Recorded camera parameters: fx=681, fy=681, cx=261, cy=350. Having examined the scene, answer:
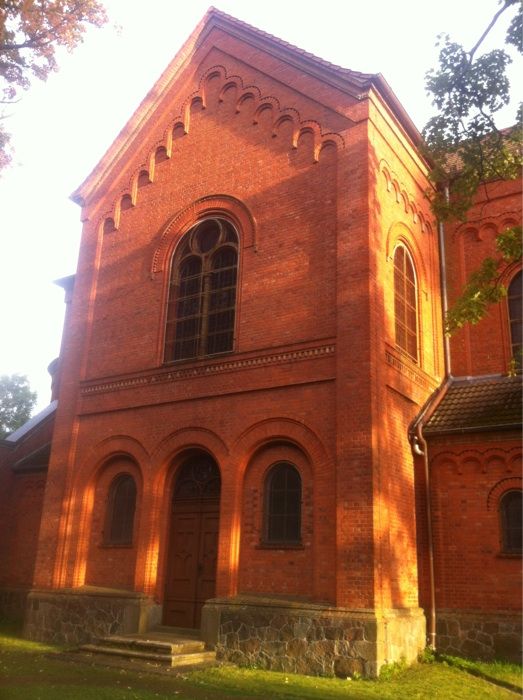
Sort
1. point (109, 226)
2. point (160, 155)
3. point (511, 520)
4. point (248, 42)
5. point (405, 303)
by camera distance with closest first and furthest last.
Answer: point (511, 520) → point (405, 303) → point (248, 42) → point (160, 155) → point (109, 226)

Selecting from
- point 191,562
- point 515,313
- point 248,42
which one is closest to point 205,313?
point 191,562

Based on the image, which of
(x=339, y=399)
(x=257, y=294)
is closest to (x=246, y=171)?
(x=257, y=294)

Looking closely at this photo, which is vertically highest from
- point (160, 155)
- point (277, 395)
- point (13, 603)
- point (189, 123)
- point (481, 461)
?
point (189, 123)

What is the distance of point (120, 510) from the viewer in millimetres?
14492

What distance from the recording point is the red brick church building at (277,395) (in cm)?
1145

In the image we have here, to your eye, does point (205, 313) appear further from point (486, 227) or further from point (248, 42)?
point (486, 227)

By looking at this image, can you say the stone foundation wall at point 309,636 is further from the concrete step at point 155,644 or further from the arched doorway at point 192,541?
the arched doorway at point 192,541

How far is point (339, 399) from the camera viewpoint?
11.7 meters

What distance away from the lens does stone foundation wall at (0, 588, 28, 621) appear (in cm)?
1656

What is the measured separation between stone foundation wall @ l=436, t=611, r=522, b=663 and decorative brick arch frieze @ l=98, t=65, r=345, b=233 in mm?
9605

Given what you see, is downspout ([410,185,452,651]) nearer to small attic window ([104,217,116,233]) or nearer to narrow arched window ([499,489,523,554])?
narrow arched window ([499,489,523,554])

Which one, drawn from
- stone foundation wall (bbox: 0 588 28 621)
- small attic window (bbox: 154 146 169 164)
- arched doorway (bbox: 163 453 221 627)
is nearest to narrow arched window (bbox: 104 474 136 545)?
arched doorway (bbox: 163 453 221 627)

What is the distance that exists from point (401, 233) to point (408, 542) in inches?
Result: 251

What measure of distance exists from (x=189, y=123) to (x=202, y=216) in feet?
8.69
